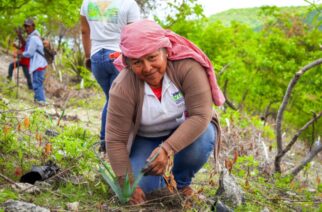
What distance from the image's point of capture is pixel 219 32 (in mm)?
17594

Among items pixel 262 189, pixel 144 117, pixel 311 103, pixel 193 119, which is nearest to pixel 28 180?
pixel 144 117

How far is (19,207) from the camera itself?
2434 mm

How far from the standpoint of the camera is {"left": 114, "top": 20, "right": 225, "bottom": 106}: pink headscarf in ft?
8.96

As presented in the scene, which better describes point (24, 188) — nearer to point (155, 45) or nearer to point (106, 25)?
point (155, 45)

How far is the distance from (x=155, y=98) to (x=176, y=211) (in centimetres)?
69

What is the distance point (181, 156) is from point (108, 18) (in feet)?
5.75

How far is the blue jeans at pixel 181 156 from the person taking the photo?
3.20 m

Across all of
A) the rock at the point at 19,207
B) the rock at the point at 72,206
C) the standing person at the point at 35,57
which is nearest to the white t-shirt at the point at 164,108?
the rock at the point at 72,206

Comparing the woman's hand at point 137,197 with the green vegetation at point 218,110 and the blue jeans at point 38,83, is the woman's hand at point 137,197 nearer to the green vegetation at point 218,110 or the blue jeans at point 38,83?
the green vegetation at point 218,110

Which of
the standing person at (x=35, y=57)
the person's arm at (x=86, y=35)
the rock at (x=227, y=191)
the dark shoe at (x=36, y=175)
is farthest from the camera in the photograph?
the standing person at (x=35, y=57)

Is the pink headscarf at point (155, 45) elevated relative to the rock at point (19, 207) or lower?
elevated

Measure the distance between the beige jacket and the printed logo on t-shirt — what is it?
1.62 metres

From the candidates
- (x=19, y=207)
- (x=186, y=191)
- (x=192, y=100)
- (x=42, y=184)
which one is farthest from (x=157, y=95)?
(x=19, y=207)

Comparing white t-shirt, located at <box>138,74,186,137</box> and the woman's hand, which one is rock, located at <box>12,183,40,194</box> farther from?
white t-shirt, located at <box>138,74,186,137</box>
